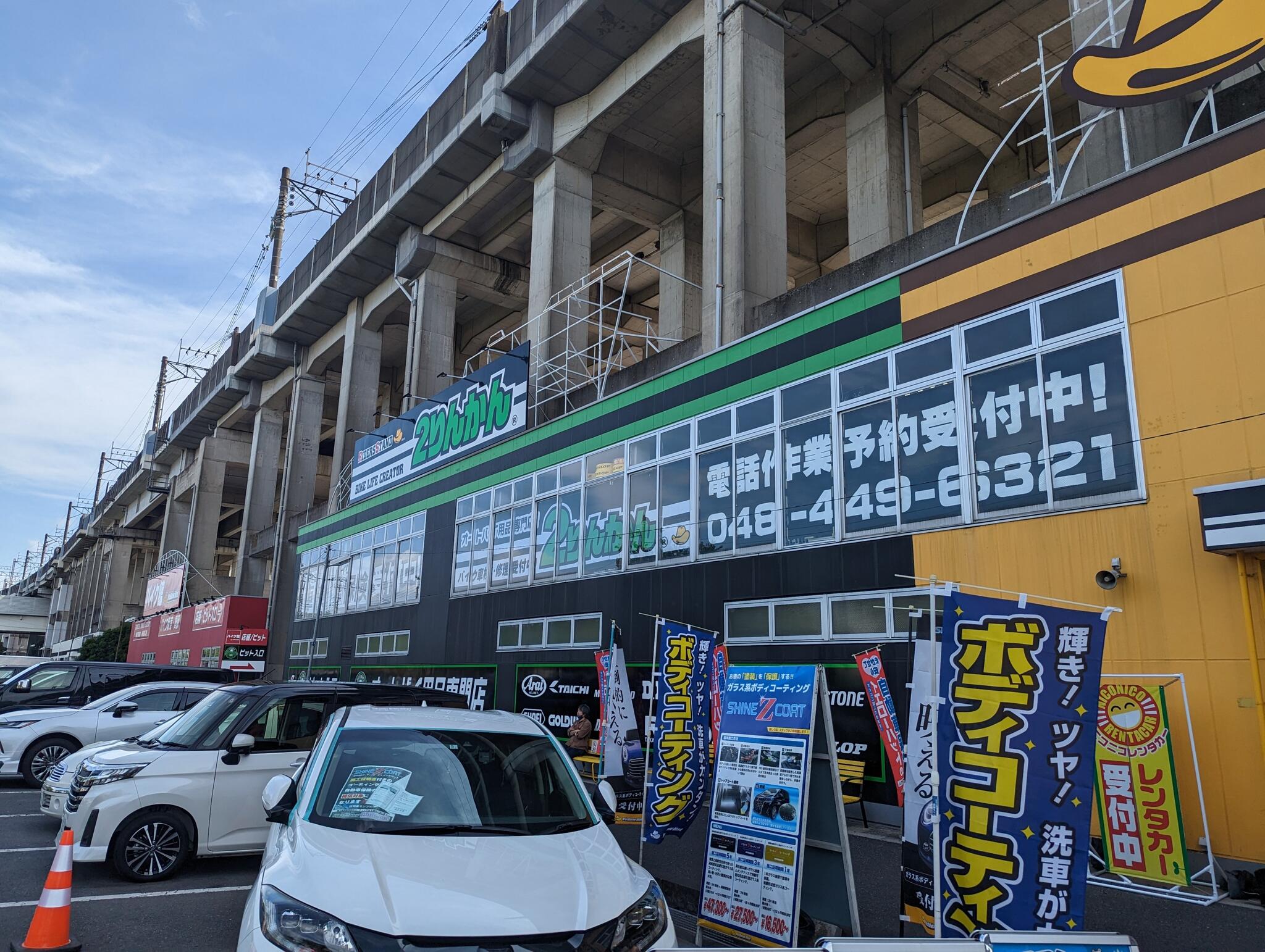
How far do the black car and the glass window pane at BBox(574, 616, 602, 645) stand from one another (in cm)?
753

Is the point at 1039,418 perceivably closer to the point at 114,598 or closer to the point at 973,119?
the point at 973,119

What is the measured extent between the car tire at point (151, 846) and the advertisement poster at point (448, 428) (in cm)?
1320

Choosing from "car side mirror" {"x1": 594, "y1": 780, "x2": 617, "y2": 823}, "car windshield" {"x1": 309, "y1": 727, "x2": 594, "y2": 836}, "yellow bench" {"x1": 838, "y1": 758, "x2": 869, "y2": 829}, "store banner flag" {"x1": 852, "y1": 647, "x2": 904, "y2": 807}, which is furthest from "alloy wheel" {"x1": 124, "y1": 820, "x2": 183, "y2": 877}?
"yellow bench" {"x1": 838, "y1": 758, "x2": 869, "y2": 829}

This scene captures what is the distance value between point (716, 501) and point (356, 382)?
23640 mm

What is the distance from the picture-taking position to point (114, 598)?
2618 inches

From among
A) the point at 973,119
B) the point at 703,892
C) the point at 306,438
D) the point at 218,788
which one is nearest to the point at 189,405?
the point at 306,438

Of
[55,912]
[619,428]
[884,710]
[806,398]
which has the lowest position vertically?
[55,912]

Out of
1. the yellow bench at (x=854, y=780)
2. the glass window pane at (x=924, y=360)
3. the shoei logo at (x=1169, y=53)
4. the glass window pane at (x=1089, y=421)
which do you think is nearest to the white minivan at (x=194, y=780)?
the yellow bench at (x=854, y=780)

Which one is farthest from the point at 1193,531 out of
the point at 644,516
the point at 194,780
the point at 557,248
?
the point at 557,248

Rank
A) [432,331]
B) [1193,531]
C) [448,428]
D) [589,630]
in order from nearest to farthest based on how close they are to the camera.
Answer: [1193,531] → [589,630] → [448,428] → [432,331]

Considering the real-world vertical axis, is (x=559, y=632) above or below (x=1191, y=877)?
above

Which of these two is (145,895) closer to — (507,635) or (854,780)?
(854,780)

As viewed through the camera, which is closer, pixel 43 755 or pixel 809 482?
pixel 809 482

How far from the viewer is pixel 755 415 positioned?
13641mm
